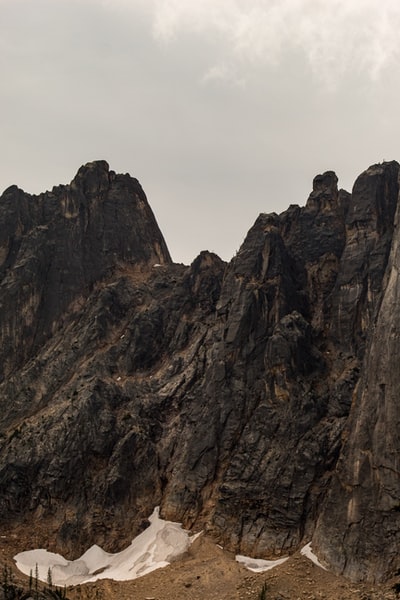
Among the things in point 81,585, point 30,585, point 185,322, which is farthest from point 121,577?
point 185,322

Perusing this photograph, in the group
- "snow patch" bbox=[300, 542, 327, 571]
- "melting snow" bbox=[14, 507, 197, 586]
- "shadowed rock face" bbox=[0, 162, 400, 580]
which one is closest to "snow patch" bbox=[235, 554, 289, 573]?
"shadowed rock face" bbox=[0, 162, 400, 580]

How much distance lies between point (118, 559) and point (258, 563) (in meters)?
14.3

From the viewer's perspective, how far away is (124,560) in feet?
196

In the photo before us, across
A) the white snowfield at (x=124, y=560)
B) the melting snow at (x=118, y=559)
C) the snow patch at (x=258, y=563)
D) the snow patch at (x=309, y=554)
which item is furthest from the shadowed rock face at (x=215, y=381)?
the melting snow at (x=118, y=559)

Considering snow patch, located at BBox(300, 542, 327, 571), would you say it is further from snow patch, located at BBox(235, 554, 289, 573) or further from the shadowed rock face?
snow patch, located at BBox(235, 554, 289, 573)

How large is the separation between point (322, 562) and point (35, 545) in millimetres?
29349

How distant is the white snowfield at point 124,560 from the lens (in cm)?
5722

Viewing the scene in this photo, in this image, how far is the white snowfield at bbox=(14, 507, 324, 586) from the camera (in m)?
57.2

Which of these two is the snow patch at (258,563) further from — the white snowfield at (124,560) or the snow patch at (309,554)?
the snow patch at (309,554)

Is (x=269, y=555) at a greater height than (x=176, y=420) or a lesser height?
lesser

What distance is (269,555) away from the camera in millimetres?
56438

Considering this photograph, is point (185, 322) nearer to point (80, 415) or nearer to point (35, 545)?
point (80, 415)

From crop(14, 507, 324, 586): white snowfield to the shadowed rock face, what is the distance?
5.06ft

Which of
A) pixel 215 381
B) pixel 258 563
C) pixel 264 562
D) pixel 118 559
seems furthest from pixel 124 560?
pixel 215 381
